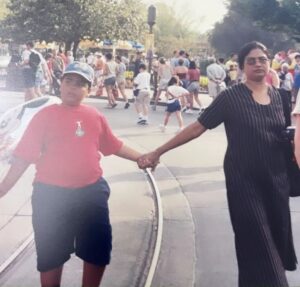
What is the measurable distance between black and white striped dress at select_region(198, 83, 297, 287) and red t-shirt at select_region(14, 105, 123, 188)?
0.83m

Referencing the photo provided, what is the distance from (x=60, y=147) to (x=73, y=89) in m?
0.35

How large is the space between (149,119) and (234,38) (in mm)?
32135

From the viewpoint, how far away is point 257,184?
11.8 ft

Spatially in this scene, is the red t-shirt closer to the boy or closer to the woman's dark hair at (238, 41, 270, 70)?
the boy

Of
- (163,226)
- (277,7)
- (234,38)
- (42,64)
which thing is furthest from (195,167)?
(234,38)

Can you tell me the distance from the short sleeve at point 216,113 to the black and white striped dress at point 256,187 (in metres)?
0.05

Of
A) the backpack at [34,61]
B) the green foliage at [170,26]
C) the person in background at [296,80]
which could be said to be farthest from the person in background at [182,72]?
the green foliage at [170,26]

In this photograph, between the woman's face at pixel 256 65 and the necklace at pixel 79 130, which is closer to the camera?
the necklace at pixel 79 130

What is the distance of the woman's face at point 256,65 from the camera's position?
12.4 feet

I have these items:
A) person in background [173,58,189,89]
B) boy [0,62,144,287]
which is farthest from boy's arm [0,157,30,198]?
person in background [173,58,189,89]

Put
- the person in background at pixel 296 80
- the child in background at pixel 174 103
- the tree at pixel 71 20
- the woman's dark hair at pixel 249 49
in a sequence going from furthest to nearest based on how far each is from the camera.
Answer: the tree at pixel 71 20 → the person in background at pixel 296 80 → the child in background at pixel 174 103 → the woman's dark hair at pixel 249 49

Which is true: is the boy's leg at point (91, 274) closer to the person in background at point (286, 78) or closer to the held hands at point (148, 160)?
the held hands at point (148, 160)

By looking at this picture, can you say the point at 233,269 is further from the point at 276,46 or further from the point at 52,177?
the point at 276,46

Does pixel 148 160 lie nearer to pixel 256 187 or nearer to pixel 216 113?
pixel 216 113
